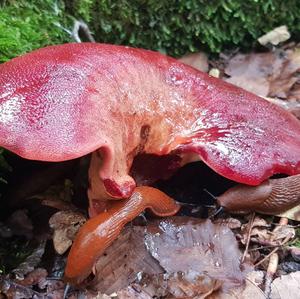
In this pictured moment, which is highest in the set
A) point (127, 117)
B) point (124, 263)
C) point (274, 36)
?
point (127, 117)

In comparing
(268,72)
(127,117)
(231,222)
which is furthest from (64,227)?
(268,72)

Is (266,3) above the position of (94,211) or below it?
above

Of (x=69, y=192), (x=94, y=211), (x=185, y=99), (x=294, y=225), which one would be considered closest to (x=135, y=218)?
(x=94, y=211)

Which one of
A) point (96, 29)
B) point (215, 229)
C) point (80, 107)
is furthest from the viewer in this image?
point (96, 29)

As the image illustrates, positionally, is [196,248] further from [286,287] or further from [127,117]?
[127,117]

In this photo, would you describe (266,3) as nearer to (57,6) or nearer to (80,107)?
(57,6)

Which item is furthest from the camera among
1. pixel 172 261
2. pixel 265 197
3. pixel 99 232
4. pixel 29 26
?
pixel 29 26
